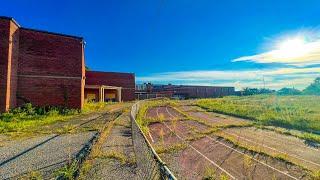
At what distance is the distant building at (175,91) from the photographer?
68.7 meters

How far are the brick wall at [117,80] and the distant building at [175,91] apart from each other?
38.0 feet

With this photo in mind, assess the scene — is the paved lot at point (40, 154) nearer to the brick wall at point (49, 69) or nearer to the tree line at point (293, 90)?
the brick wall at point (49, 69)

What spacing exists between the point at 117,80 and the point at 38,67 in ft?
92.4

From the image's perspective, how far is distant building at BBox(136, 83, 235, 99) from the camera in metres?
68.7

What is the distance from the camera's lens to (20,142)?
38.5 feet

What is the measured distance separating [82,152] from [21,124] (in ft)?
30.4

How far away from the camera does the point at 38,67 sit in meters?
23.5

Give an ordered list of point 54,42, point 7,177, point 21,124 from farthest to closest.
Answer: point 54,42
point 21,124
point 7,177

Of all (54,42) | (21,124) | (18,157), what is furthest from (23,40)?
(18,157)

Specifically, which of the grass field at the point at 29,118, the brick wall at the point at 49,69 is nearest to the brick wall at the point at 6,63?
the grass field at the point at 29,118

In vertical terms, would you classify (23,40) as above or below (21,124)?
above

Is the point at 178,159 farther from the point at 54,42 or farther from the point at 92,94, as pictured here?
the point at 92,94

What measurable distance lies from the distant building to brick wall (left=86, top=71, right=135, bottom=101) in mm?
11570

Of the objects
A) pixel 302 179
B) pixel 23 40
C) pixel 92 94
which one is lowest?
pixel 302 179
